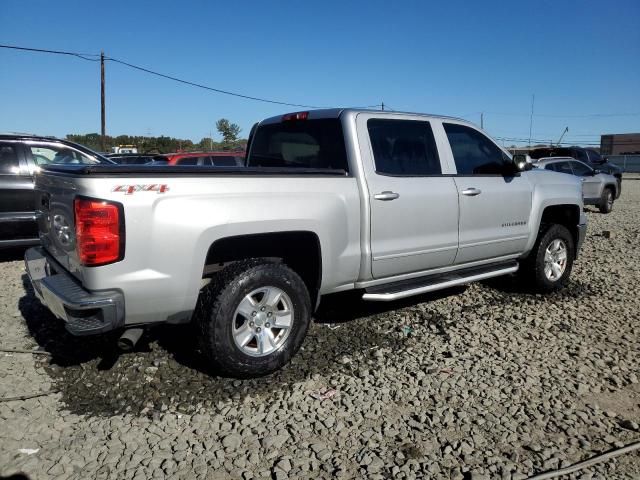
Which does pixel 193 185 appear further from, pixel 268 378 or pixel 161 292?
pixel 268 378

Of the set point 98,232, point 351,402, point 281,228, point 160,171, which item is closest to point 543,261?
point 351,402

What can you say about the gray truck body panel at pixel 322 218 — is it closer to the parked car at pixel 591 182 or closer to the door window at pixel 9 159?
the door window at pixel 9 159

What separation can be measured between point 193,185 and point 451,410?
211 cm

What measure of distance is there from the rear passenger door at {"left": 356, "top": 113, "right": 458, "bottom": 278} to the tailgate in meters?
2.07

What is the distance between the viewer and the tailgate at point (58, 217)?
9.98 ft

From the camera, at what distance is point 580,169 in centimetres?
1395

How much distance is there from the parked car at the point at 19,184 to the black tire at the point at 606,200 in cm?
1285

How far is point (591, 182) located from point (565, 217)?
9.15 metres

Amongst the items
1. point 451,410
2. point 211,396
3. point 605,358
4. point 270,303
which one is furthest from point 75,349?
point 605,358

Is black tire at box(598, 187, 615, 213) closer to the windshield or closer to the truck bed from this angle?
the windshield

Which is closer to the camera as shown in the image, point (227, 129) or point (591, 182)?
point (591, 182)

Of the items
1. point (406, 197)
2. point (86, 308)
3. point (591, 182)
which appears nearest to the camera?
point (86, 308)

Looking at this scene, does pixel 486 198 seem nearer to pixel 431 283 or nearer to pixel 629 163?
pixel 431 283

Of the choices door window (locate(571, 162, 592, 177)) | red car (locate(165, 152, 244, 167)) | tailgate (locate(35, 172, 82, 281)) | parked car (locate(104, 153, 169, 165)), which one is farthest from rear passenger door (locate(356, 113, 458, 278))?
door window (locate(571, 162, 592, 177))
